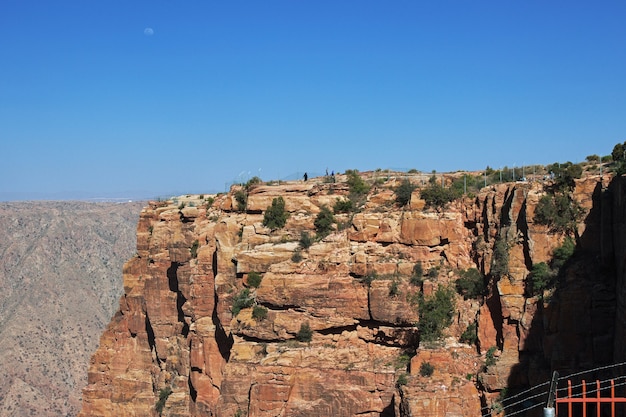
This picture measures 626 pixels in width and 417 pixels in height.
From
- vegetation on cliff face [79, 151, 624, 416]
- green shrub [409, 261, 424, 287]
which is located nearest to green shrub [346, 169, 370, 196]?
vegetation on cliff face [79, 151, 624, 416]

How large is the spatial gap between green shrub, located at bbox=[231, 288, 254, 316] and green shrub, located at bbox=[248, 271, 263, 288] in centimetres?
48

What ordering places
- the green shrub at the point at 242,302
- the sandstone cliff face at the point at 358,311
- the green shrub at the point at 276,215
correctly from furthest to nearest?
the green shrub at the point at 276,215
the green shrub at the point at 242,302
the sandstone cliff face at the point at 358,311

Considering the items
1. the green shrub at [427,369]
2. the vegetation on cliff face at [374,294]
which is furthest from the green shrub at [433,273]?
the green shrub at [427,369]

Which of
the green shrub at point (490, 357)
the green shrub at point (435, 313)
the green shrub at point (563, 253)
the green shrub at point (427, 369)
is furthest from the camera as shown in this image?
the green shrub at point (435, 313)

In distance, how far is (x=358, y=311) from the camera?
1524 inches

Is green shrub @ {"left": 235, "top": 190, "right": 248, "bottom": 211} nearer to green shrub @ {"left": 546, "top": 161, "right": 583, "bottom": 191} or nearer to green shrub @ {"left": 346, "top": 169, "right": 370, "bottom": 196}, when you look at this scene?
green shrub @ {"left": 346, "top": 169, "right": 370, "bottom": 196}

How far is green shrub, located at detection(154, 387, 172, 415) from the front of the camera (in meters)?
51.3

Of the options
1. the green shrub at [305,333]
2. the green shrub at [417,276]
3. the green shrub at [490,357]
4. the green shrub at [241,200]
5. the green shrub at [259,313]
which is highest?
the green shrub at [241,200]

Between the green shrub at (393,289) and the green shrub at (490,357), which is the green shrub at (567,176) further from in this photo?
the green shrub at (393,289)

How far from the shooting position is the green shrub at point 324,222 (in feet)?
138

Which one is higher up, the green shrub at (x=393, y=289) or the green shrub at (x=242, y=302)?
the green shrub at (x=393, y=289)

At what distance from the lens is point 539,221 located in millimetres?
34250

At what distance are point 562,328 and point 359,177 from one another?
58.1 ft

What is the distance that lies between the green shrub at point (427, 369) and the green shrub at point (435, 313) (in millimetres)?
2050
